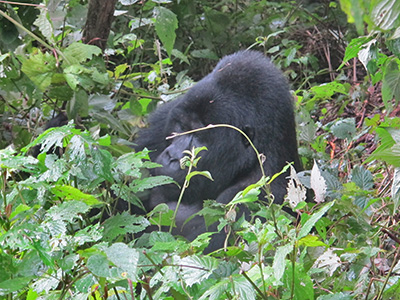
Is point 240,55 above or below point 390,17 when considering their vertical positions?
below

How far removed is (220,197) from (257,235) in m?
1.32

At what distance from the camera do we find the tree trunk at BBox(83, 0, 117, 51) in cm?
218

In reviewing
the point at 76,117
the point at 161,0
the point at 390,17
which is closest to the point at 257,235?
the point at 390,17

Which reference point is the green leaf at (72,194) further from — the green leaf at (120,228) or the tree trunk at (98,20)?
the tree trunk at (98,20)

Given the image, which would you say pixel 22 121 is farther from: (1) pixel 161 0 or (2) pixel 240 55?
(2) pixel 240 55

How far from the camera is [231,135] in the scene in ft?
7.99

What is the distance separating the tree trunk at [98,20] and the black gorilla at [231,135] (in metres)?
0.48

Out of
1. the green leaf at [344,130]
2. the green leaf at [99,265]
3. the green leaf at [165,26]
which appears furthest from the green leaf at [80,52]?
the green leaf at [344,130]

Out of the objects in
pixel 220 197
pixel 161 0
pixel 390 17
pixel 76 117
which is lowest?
pixel 220 197

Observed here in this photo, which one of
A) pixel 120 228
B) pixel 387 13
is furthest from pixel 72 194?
pixel 387 13

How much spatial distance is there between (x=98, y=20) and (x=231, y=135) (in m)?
0.69

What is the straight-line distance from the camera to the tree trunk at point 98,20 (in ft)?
7.15

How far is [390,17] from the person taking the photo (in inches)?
24.5

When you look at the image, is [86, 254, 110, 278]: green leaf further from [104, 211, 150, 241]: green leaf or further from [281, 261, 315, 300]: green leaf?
[281, 261, 315, 300]: green leaf
